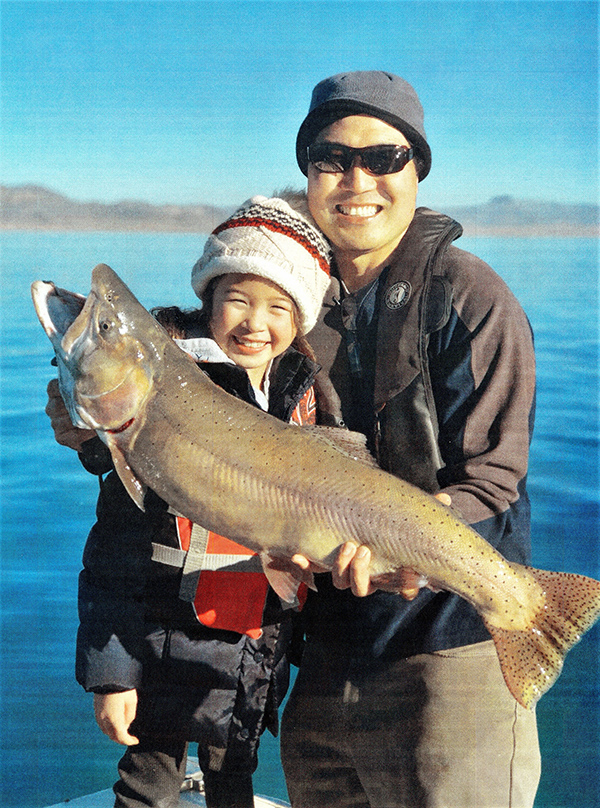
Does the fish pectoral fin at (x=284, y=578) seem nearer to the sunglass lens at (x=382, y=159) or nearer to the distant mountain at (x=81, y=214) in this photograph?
the sunglass lens at (x=382, y=159)

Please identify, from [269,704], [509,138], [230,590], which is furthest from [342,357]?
[509,138]

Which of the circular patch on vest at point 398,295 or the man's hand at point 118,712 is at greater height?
the circular patch on vest at point 398,295

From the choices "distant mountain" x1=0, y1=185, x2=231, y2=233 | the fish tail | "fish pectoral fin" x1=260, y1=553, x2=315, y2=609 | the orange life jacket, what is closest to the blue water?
"distant mountain" x1=0, y1=185, x2=231, y2=233

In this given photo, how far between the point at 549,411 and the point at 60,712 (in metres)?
3.91

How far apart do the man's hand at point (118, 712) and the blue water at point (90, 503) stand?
1.73 meters

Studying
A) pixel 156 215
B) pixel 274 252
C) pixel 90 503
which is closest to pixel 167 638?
pixel 274 252

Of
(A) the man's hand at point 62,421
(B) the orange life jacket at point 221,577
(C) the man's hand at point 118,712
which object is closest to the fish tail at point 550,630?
(B) the orange life jacket at point 221,577

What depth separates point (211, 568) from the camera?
8.12 feet

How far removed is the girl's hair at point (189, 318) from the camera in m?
2.51

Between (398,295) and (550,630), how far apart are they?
3.85 feet

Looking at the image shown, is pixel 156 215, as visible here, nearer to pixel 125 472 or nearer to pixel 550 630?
pixel 125 472

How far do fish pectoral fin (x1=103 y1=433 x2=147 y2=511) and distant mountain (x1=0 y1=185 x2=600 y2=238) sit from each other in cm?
164

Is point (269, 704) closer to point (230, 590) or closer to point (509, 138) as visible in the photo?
point (230, 590)

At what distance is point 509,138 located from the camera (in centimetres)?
381
